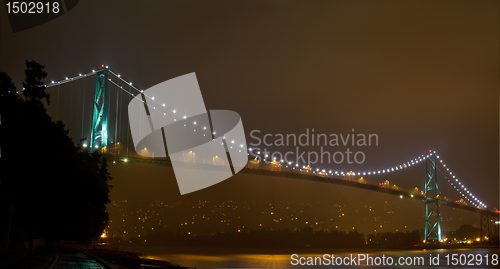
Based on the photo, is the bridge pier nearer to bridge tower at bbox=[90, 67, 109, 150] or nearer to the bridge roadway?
the bridge roadway

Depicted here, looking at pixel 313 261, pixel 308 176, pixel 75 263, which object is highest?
pixel 308 176

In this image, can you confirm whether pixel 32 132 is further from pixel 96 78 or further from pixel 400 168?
pixel 400 168

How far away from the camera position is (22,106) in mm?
18422

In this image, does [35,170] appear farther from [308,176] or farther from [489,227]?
[489,227]

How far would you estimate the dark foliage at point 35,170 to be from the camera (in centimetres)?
1609

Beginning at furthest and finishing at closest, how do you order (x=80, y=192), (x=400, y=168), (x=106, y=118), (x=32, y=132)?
(x=400, y=168), (x=106, y=118), (x=80, y=192), (x=32, y=132)

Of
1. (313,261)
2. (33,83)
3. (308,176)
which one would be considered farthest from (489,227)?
(33,83)

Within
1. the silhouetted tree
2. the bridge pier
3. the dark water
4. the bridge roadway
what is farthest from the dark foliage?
the bridge pier

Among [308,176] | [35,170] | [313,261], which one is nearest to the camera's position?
[35,170]

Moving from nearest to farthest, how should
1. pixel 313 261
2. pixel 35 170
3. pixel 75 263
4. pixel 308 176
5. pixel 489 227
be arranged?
pixel 75 263
pixel 35 170
pixel 313 261
pixel 308 176
pixel 489 227

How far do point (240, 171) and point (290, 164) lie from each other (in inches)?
256

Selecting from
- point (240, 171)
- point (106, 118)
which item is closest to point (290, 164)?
point (240, 171)

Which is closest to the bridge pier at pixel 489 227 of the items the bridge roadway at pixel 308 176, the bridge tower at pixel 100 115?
the bridge roadway at pixel 308 176

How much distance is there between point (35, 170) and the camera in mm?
16453
